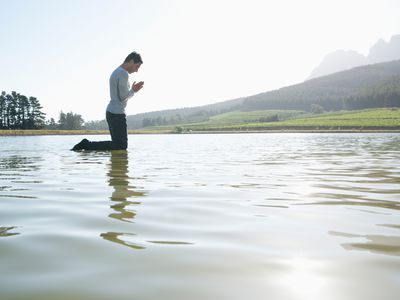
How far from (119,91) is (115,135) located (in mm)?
1439

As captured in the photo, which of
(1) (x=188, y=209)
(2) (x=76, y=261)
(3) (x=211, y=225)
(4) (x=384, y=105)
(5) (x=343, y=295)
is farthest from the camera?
(4) (x=384, y=105)

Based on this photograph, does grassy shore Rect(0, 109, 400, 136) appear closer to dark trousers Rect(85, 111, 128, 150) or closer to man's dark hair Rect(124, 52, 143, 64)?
dark trousers Rect(85, 111, 128, 150)

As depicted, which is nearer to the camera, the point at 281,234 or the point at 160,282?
the point at 160,282

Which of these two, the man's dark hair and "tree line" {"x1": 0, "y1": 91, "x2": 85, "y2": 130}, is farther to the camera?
"tree line" {"x1": 0, "y1": 91, "x2": 85, "y2": 130}

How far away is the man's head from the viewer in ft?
35.0

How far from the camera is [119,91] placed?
421 inches

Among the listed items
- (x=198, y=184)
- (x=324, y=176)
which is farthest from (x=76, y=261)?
(x=324, y=176)

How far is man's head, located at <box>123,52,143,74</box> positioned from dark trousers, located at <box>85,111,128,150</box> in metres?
1.45

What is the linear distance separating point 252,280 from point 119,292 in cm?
56

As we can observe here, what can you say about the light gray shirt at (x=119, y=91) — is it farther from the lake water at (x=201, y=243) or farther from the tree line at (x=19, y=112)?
the tree line at (x=19, y=112)

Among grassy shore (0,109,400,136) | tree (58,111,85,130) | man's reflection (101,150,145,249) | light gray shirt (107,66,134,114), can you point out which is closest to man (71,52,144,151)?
light gray shirt (107,66,134,114)

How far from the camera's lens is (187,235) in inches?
90.5

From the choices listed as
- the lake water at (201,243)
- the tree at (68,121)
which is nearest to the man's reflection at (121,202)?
the lake water at (201,243)

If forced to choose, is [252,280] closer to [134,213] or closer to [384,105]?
[134,213]
